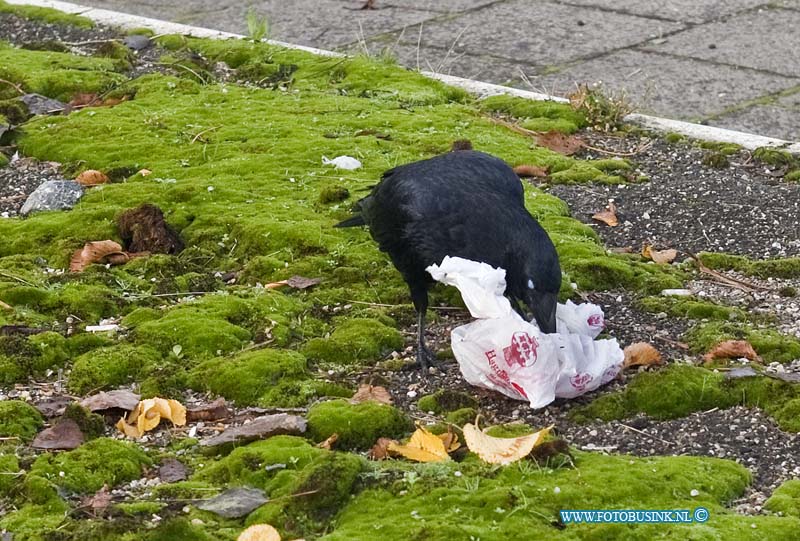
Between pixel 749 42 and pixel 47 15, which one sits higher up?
pixel 749 42

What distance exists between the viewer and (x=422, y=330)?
4680 millimetres

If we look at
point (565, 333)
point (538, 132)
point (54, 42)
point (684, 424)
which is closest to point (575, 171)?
point (538, 132)

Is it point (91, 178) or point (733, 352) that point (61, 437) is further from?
point (91, 178)

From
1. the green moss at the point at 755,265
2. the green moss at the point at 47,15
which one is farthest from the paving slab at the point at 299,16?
the green moss at the point at 755,265

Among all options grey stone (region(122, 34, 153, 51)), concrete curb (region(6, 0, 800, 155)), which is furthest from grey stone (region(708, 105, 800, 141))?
grey stone (region(122, 34, 153, 51))

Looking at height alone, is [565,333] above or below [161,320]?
above

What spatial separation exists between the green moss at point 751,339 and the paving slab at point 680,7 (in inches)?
220

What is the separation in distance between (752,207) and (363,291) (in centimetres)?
199

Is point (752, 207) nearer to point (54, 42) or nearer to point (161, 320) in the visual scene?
Answer: point (161, 320)

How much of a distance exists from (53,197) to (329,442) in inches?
109

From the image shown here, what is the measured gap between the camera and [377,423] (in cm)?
394

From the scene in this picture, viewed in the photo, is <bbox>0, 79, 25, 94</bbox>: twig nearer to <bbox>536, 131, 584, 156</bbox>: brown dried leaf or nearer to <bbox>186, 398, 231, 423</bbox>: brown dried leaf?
<bbox>536, 131, 584, 156</bbox>: brown dried leaf

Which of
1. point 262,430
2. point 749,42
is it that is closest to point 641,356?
point 262,430

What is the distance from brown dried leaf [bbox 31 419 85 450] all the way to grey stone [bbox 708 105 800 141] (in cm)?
476
